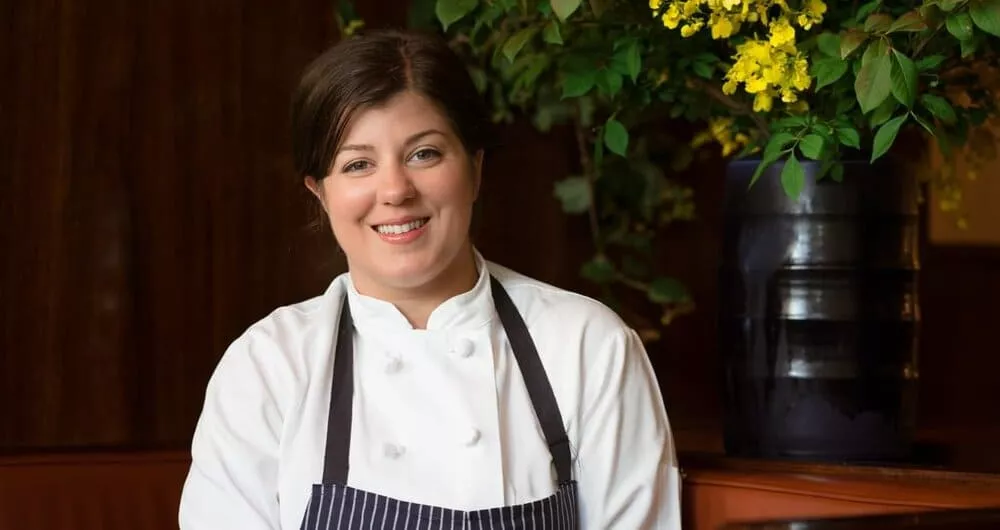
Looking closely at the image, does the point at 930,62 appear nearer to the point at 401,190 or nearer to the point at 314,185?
the point at 401,190

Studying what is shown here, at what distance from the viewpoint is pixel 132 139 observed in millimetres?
1658

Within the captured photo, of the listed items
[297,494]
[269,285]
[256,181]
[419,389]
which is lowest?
[297,494]

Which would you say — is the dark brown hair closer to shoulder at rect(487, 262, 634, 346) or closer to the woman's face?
the woman's face

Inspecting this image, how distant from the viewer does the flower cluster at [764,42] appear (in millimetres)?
1341

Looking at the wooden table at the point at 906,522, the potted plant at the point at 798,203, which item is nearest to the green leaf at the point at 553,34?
the potted plant at the point at 798,203

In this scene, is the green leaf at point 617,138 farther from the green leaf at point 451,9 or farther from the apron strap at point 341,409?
the apron strap at point 341,409

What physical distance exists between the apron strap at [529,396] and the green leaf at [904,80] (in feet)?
1.52

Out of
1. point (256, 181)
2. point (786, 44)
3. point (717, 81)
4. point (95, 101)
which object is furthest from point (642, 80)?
point (95, 101)

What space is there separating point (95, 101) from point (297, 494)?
2.06ft

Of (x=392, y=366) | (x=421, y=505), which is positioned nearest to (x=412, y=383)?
(x=392, y=366)

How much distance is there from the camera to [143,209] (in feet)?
5.49

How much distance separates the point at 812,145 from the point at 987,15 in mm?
214

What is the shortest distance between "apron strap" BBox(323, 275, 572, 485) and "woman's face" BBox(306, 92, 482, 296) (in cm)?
10

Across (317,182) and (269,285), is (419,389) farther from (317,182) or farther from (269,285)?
(269,285)
